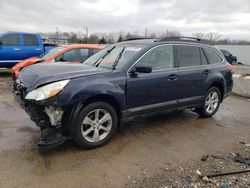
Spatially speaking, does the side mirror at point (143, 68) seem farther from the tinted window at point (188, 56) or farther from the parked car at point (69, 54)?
the parked car at point (69, 54)

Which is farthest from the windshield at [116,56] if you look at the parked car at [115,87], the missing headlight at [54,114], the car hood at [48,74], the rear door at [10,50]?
the rear door at [10,50]

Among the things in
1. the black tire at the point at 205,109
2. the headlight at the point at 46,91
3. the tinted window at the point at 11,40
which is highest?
the tinted window at the point at 11,40

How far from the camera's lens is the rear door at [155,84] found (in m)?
4.20

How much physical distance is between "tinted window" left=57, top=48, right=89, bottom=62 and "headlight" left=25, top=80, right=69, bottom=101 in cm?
495

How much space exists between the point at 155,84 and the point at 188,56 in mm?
1234

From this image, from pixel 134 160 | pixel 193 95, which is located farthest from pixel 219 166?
pixel 193 95

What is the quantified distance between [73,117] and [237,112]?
480 cm

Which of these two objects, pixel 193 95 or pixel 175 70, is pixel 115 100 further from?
pixel 193 95

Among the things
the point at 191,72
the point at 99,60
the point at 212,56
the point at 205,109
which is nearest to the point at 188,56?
the point at 191,72

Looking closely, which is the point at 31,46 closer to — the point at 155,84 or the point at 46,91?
the point at 155,84

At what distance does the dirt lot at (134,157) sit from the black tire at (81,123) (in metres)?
0.13

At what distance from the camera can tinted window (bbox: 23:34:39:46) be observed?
11.3 meters

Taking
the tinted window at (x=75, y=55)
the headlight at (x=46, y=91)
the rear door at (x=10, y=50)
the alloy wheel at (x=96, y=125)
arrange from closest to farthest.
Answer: the headlight at (x=46, y=91), the alloy wheel at (x=96, y=125), the tinted window at (x=75, y=55), the rear door at (x=10, y=50)

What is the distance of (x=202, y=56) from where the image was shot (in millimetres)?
5488
